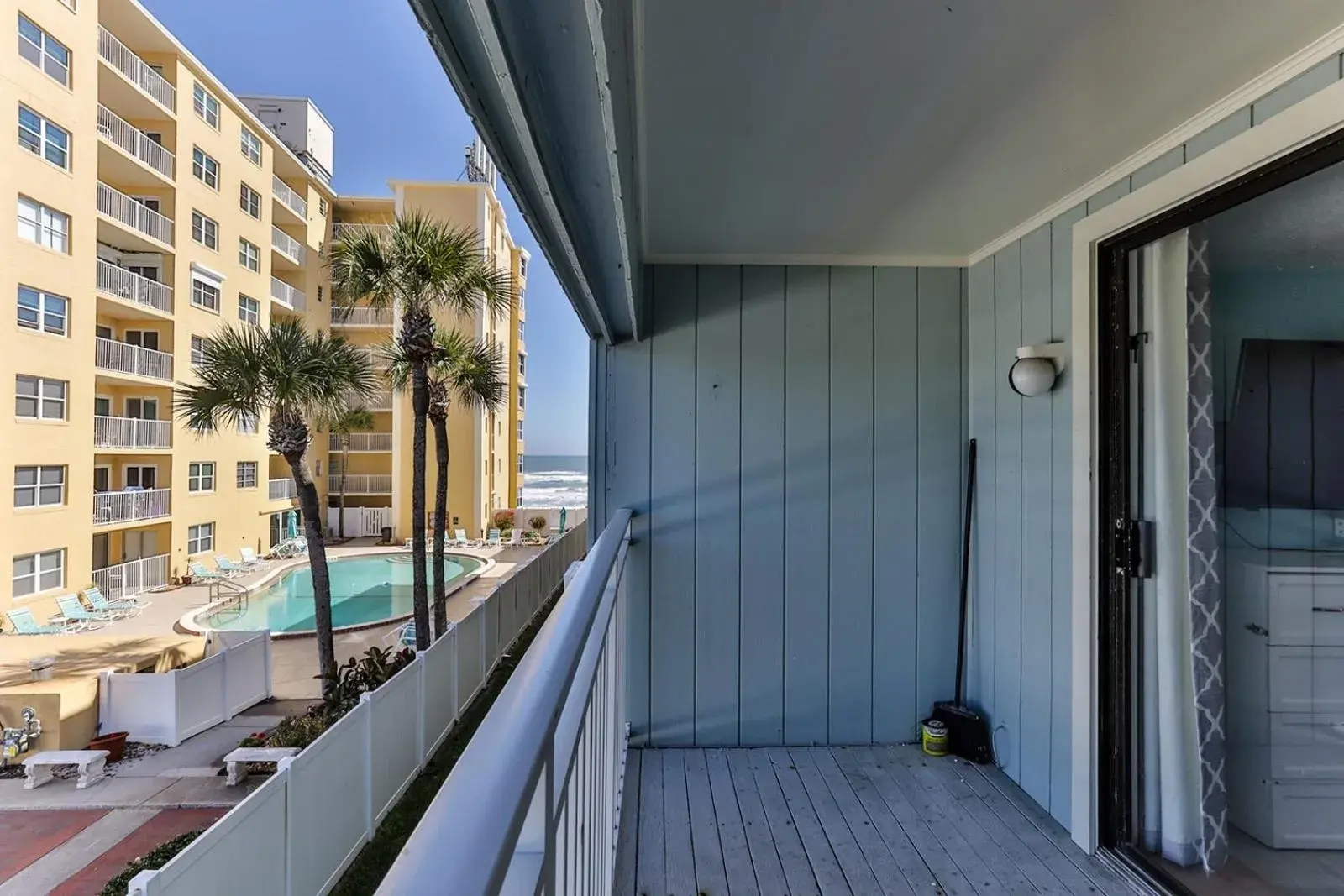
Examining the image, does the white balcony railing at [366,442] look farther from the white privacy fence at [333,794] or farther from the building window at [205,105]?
the white privacy fence at [333,794]

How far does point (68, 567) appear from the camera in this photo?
10.0 metres

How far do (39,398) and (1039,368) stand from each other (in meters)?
13.9

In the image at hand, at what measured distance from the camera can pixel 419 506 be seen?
7398mm

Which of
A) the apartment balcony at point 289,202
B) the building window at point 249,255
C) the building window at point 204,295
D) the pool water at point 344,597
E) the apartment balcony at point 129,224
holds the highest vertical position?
the apartment balcony at point 289,202

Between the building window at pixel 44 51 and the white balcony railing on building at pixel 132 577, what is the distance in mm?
8578

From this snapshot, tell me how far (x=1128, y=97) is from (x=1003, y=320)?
1.04 metres

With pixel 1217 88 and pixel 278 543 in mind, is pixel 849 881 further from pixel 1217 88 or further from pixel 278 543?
pixel 278 543

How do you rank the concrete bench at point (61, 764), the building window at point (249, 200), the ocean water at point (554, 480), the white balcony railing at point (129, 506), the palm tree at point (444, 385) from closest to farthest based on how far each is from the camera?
1. the concrete bench at point (61, 764)
2. the palm tree at point (444, 385)
3. the white balcony railing at point (129, 506)
4. the building window at point (249, 200)
5. the ocean water at point (554, 480)

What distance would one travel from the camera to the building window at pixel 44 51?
9578 mm

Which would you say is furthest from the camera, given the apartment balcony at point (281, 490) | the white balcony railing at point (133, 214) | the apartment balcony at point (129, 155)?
the apartment balcony at point (281, 490)

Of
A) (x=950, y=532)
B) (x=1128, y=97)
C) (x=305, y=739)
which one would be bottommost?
(x=305, y=739)

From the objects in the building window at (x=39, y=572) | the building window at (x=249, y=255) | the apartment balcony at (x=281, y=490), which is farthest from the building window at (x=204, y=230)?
the building window at (x=39, y=572)

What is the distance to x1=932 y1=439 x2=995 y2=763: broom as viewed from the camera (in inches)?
95.3

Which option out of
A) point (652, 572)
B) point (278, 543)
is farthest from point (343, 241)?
point (278, 543)
